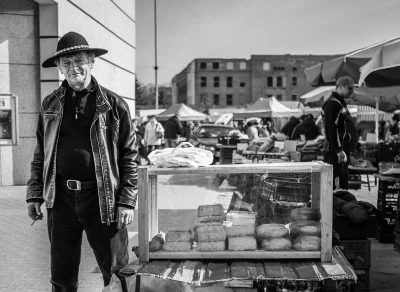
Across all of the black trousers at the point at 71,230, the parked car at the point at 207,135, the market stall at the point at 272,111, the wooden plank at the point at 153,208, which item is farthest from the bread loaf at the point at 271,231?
the market stall at the point at 272,111

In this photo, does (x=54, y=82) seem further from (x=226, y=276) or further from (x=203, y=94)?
(x=203, y=94)

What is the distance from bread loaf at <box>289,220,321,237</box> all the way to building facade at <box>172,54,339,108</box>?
73859mm

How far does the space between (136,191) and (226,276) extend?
94cm

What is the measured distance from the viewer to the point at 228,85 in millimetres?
81375

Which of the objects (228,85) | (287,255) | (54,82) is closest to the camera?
(287,255)

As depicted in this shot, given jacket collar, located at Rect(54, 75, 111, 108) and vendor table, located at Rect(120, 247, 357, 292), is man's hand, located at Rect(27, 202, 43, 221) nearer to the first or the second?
jacket collar, located at Rect(54, 75, 111, 108)

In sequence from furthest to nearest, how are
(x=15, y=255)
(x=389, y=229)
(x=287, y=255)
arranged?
1. (x=389, y=229)
2. (x=15, y=255)
3. (x=287, y=255)

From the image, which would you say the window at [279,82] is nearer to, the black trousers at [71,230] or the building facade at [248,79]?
the building facade at [248,79]

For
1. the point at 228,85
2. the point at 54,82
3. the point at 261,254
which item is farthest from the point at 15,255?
the point at 228,85

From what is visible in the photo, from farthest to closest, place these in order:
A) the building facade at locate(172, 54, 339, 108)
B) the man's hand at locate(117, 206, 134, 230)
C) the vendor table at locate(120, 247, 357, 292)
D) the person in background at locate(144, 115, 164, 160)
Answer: the building facade at locate(172, 54, 339, 108) < the person in background at locate(144, 115, 164, 160) < the man's hand at locate(117, 206, 134, 230) < the vendor table at locate(120, 247, 357, 292)

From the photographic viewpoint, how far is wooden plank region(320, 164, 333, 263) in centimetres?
292

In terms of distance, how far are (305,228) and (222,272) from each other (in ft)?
2.17

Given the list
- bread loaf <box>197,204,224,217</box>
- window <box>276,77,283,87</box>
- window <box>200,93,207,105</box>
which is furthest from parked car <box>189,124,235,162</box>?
window <box>200,93,207,105</box>

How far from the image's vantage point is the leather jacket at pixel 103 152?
3.09 meters
